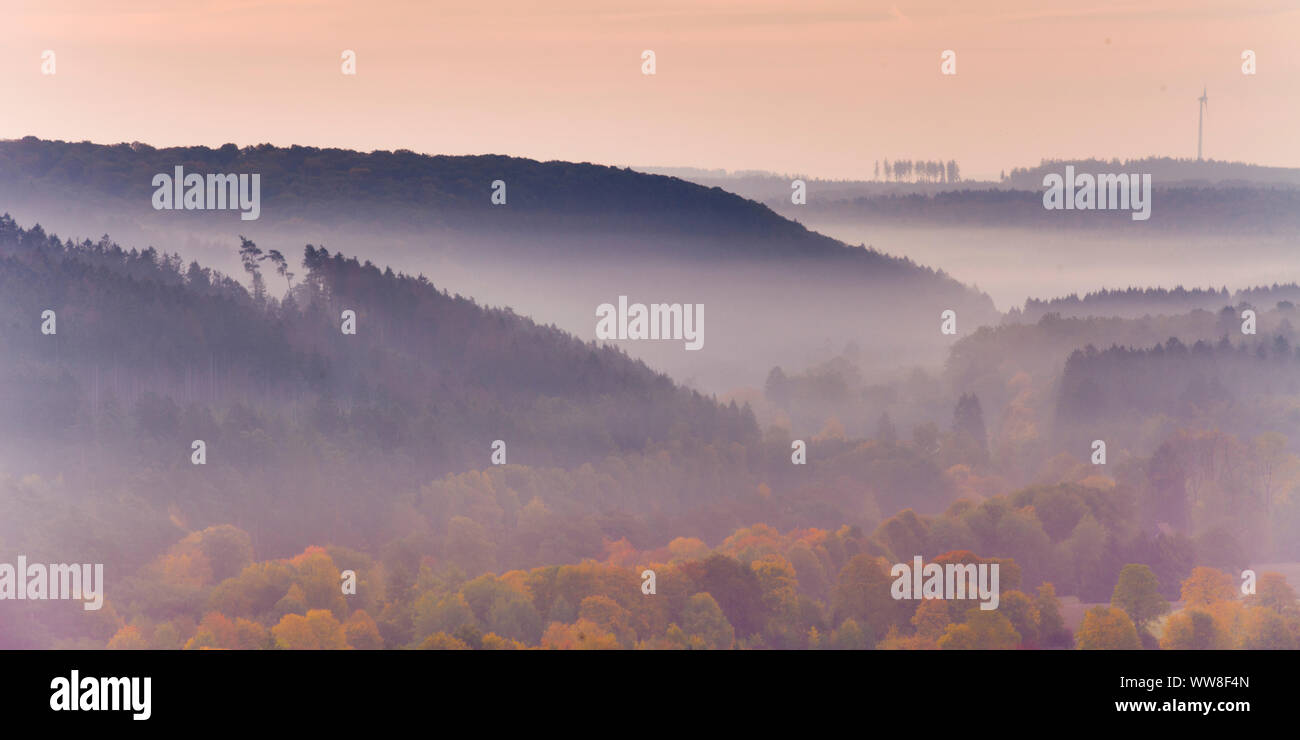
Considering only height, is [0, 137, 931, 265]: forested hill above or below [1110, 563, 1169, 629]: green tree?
above

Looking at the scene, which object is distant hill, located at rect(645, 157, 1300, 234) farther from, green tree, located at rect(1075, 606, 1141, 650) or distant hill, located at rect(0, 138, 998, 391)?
green tree, located at rect(1075, 606, 1141, 650)

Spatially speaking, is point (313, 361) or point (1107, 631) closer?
point (1107, 631)

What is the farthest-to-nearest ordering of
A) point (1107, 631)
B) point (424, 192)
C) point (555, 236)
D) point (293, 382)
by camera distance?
point (555, 236), point (424, 192), point (293, 382), point (1107, 631)

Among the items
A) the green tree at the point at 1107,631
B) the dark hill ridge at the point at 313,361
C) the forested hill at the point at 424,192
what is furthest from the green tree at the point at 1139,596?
the forested hill at the point at 424,192

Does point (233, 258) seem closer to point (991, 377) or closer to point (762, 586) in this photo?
point (762, 586)

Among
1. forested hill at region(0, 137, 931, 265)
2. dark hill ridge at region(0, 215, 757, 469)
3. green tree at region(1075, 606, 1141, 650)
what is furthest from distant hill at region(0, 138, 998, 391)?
green tree at region(1075, 606, 1141, 650)

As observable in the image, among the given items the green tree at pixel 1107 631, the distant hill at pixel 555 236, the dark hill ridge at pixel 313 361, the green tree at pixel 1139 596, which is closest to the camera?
the green tree at pixel 1107 631

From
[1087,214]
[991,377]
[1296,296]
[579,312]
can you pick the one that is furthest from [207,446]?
[1296,296]

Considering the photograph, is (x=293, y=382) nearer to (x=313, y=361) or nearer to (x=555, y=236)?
(x=313, y=361)

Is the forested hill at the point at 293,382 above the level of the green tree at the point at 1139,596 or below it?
above

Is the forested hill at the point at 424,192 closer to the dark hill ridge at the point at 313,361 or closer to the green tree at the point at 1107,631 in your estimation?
the dark hill ridge at the point at 313,361

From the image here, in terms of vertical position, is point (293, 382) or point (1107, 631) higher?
point (293, 382)

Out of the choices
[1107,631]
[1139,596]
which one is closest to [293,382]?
[1107,631]
